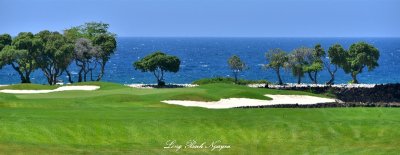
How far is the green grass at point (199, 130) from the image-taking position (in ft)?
99.7

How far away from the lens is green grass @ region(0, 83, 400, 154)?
30.4m

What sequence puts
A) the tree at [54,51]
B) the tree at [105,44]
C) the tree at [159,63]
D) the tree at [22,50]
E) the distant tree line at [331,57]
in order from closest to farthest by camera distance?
1. the tree at [22,50]
2. the tree at [54,51]
3. the tree at [159,63]
4. the distant tree line at [331,57]
5. the tree at [105,44]

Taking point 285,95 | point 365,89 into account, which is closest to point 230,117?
point 285,95

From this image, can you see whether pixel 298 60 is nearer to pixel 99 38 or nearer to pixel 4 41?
pixel 99 38

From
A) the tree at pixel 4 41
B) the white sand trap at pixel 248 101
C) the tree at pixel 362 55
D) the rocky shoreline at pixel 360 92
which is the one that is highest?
the tree at pixel 4 41

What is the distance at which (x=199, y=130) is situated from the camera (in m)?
34.8

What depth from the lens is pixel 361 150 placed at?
3020 centimetres

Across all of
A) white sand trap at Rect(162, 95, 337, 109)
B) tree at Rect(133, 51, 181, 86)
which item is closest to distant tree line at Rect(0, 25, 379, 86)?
tree at Rect(133, 51, 181, 86)

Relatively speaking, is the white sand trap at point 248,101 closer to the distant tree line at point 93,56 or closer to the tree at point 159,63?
the distant tree line at point 93,56

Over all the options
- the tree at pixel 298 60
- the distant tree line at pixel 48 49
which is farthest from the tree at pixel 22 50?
the tree at pixel 298 60

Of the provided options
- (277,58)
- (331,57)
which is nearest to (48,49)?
(277,58)

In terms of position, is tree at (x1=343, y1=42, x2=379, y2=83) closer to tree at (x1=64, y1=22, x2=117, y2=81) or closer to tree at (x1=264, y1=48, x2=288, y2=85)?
tree at (x1=264, y1=48, x2=288, y2=85)

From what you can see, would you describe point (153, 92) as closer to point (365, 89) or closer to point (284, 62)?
point (365, 89)

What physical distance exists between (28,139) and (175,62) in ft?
184
